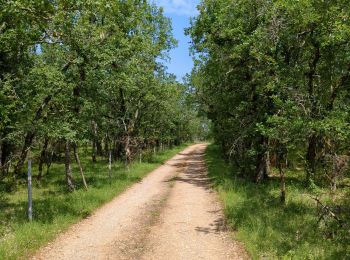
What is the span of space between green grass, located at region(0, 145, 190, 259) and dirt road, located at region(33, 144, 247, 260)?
14.5 inches

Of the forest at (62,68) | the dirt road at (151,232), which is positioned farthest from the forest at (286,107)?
the forest at (62,68)

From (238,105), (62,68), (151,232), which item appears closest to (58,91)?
(62,68)

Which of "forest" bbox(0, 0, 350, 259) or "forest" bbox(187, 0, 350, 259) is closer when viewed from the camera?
"forest" bbox(0, 0, 350, 259)

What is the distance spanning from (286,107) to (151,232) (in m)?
6.45

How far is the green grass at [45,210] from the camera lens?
9711 millimetres

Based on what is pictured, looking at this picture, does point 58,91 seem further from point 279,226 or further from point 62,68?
point 279,226

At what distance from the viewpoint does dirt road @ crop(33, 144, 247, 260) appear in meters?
9.71

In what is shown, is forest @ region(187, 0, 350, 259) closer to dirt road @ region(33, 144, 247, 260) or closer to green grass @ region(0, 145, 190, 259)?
dirt road @ region(33, 144, 247, 260)

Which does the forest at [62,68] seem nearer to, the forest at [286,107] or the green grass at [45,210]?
the green grass at [45,210]

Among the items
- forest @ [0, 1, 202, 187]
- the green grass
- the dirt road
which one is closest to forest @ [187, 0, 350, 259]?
the dirt road

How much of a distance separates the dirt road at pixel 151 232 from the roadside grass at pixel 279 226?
1.66 feet

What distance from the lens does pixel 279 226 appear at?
11492 mm

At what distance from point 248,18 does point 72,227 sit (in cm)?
1360

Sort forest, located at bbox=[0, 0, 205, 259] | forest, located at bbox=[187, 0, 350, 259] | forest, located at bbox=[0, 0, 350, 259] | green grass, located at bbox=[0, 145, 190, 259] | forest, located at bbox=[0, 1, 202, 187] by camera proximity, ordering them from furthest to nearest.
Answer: forest, located at bbox=[187, 0, 350, 259] → forest, located at bbox=[0, 0, 350, 259] → green grass, located at bbox=[0, 145, 190, 259] → forest, located at bbox=[0, 0, 205, 259] → forest, located at bbox=[0, 1, 202, 187]
